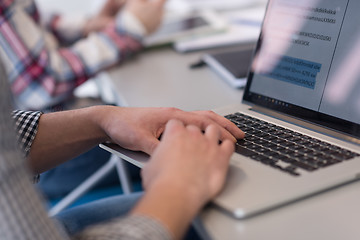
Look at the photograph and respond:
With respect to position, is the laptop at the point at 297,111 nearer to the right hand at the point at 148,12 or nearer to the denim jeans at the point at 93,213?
the denim jeans at the point at 93,213

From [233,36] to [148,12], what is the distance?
282 millimetres

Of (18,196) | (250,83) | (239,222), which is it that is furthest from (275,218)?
(250,83)

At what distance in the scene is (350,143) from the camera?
2.28 feet

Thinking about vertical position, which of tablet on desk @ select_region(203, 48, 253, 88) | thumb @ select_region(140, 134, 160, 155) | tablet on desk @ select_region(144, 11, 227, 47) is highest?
tablet on desk @ select_region(144, 11, 227, 47)

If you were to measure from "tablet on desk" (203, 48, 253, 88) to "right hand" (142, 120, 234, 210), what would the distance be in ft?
1.51

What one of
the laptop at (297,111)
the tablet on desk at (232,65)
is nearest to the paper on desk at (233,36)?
the tablet on desk at (232,65)

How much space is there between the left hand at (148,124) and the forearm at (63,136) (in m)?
0.04

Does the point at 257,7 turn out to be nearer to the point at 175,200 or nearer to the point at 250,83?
the point at 250,83

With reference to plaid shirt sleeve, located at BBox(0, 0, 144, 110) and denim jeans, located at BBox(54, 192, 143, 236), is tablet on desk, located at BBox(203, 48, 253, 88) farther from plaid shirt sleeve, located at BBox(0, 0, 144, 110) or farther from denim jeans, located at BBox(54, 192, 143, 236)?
denim jeans, located at BBox(54, 192, 143, 236)

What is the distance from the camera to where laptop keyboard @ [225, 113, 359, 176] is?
616 mm

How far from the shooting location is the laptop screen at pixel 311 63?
71cm

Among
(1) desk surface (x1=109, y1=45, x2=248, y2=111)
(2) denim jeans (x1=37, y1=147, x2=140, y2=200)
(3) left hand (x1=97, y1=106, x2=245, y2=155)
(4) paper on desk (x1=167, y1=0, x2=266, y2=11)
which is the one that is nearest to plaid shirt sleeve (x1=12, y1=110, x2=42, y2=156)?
(3) left hand (x1=97, y1=106, x2=245, y2=155)

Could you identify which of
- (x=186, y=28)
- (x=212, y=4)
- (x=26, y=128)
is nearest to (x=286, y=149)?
(x=26, y=128)

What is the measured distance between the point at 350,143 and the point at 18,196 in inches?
19.4
